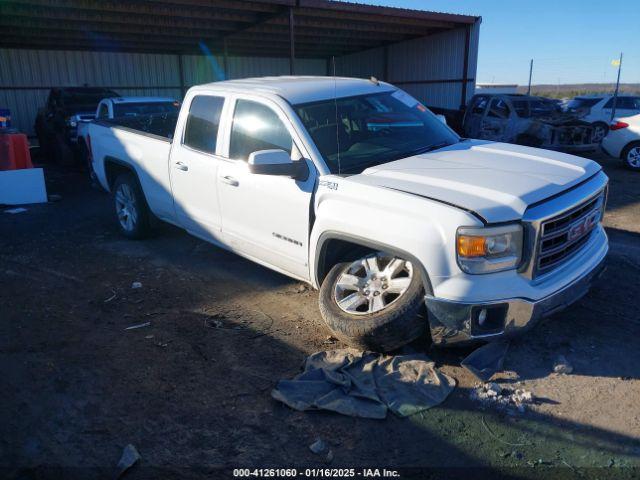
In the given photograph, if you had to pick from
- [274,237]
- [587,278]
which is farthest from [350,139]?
[587,278]

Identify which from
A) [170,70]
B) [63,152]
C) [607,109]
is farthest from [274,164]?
[170,70]

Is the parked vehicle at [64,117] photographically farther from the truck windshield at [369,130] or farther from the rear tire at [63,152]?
the truck windshield at [369,130]

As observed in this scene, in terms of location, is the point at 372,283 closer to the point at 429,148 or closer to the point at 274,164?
the point at 274,164

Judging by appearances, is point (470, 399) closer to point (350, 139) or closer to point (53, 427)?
point (350, 139)

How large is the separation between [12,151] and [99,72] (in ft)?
41.9

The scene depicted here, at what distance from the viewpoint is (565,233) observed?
340cm

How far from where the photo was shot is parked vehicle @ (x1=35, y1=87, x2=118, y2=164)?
42.2ft

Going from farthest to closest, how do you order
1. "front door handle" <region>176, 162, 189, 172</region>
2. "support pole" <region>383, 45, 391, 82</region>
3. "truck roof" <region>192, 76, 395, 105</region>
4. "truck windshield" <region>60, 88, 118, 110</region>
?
"support pole" <region>383, 45, 391, 82</region> → "truck windshield" <region>60, 88, 118, 110</region> → "front door handle" <region>176, 162, 189, 172</region> → "truck roof" <region>192, 76, 395, 105</region>

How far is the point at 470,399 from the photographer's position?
3252mm

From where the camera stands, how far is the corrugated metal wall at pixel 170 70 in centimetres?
1845

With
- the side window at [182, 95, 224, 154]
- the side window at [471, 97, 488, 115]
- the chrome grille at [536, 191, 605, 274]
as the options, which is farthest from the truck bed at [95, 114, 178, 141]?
the side window at [471, 97, 488, 115]

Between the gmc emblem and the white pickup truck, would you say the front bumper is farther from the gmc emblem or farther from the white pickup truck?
the gmc emblem

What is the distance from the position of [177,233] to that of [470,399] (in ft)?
Answer: 16.2

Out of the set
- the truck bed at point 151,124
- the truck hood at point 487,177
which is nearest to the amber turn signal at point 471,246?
the truck hood at point 487,177
